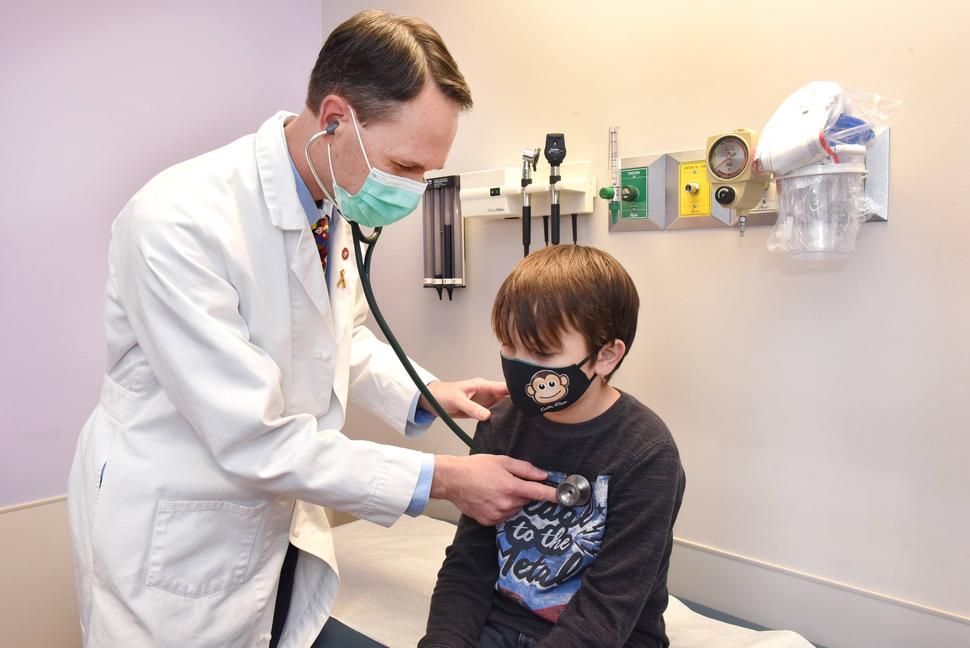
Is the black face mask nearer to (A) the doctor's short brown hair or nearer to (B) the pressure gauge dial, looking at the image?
(A) the doctor's short brown hair

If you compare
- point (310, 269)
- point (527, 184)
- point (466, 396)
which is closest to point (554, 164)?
point (527, 184)

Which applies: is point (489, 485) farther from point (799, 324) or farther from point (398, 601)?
point (799, 324)

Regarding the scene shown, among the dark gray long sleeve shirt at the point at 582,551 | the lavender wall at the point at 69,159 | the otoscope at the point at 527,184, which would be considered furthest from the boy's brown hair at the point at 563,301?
the lavender wall at the point at 69,159

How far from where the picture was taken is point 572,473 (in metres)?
1.15

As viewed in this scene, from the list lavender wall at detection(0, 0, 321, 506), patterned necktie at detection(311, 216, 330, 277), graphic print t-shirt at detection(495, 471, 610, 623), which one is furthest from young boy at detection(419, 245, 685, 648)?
lavender wall at detection(0, 0, 321, 506)

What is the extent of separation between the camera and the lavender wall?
1763 mm

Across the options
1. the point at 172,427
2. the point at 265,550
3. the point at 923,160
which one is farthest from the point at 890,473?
the point at 172,427

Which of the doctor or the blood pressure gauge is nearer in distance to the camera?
the doctor

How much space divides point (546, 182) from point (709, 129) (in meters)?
0.40

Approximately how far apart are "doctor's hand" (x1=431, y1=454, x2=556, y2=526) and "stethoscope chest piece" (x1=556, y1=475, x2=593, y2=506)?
1cm

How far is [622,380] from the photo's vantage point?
173 centimetres

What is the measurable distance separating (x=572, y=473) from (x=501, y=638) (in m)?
0.29

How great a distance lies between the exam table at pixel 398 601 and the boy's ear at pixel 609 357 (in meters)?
0.57

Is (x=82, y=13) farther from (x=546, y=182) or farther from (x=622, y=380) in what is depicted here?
(x=622, y=380)
